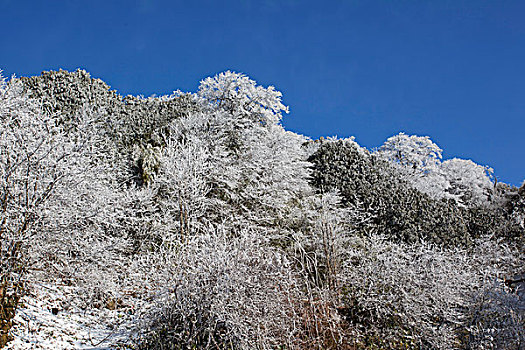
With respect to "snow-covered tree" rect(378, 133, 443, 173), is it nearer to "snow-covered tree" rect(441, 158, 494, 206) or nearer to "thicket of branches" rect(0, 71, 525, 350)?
"snow-covered tree" rect(441, 158, 494, 206)

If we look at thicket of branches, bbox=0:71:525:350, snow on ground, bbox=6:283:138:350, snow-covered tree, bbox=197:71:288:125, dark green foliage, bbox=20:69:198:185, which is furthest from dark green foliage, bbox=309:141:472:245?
snow on ground, bbox=6:283:138:350

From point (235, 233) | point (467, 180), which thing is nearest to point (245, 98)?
point (235, 233)

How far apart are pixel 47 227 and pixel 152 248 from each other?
14.6ft

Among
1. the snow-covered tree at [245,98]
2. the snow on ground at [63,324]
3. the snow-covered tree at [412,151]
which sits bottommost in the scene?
the snow on ground at [63,324]

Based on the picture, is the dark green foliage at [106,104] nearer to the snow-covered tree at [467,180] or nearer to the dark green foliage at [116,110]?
the dark green foliage at [116,110]

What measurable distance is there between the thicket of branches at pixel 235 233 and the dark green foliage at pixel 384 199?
60 mm

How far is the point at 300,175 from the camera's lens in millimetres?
12422

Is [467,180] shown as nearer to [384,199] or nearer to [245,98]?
[384,199]

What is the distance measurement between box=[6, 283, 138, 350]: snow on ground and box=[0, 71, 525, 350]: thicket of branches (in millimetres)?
240

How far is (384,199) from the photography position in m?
12.1

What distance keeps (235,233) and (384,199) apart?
7595 mm

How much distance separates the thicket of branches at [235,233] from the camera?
4.82 meters

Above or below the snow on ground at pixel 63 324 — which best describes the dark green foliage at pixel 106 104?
above

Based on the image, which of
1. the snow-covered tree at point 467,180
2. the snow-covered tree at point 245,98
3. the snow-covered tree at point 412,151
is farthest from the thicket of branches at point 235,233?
the snow-covered tree at point 412,151
